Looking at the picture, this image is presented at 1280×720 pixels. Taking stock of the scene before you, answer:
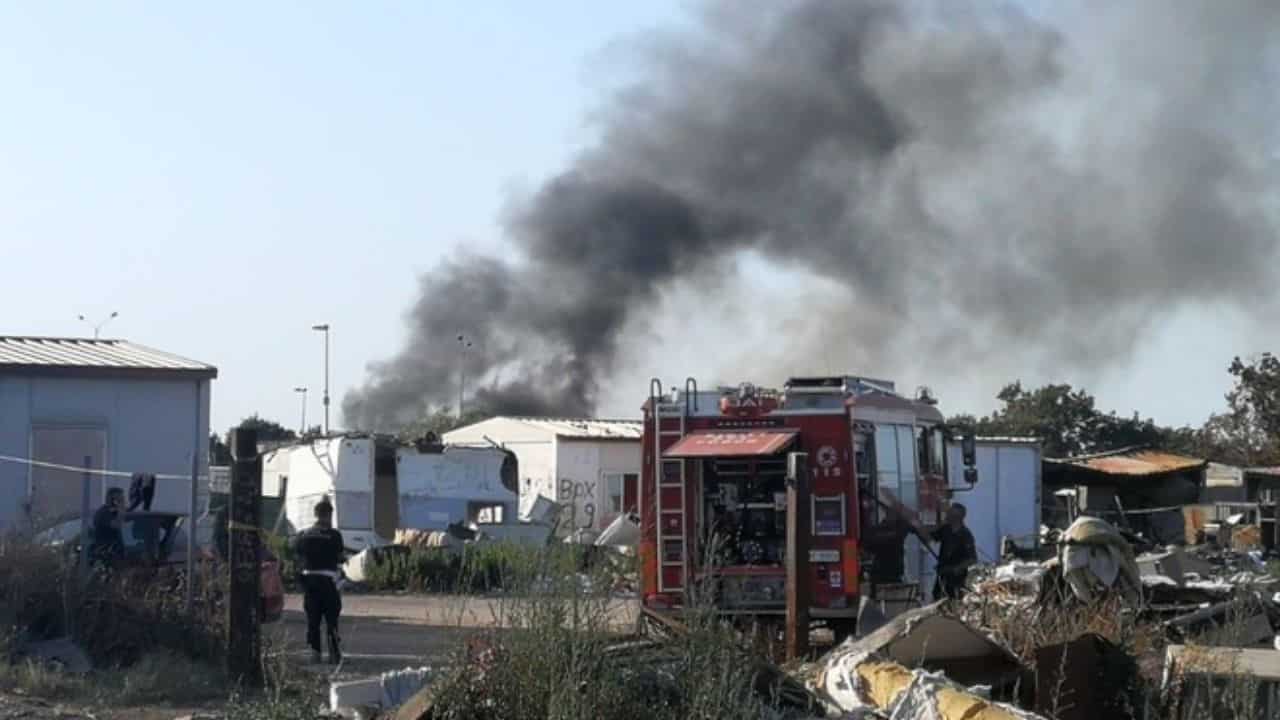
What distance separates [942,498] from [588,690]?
11.1m

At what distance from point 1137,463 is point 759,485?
2788cm

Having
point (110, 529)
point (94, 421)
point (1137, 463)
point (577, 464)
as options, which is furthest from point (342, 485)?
point (1137, 463)

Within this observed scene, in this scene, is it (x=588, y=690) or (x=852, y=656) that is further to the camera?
(x=852, y=656)

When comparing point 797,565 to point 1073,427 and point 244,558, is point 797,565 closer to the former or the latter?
point 244,558

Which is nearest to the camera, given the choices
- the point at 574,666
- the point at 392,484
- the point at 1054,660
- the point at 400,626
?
the point at 574,666

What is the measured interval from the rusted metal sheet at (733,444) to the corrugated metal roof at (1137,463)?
85.4 ft

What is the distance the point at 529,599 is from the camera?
7.90m

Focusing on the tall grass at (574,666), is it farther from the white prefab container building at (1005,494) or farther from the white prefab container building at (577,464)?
the white prefab container building at (1005,494)

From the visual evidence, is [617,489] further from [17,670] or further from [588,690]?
[588,690]

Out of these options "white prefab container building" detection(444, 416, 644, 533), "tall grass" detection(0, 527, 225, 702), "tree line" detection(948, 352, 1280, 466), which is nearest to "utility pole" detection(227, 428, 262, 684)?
"tall grass" detection(0, 527, 225, 702)

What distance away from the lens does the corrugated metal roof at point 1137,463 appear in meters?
40.7

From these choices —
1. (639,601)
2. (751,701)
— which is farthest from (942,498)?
(751,701)

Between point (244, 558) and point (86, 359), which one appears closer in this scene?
point (244, 558)

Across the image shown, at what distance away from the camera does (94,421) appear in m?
23.8
